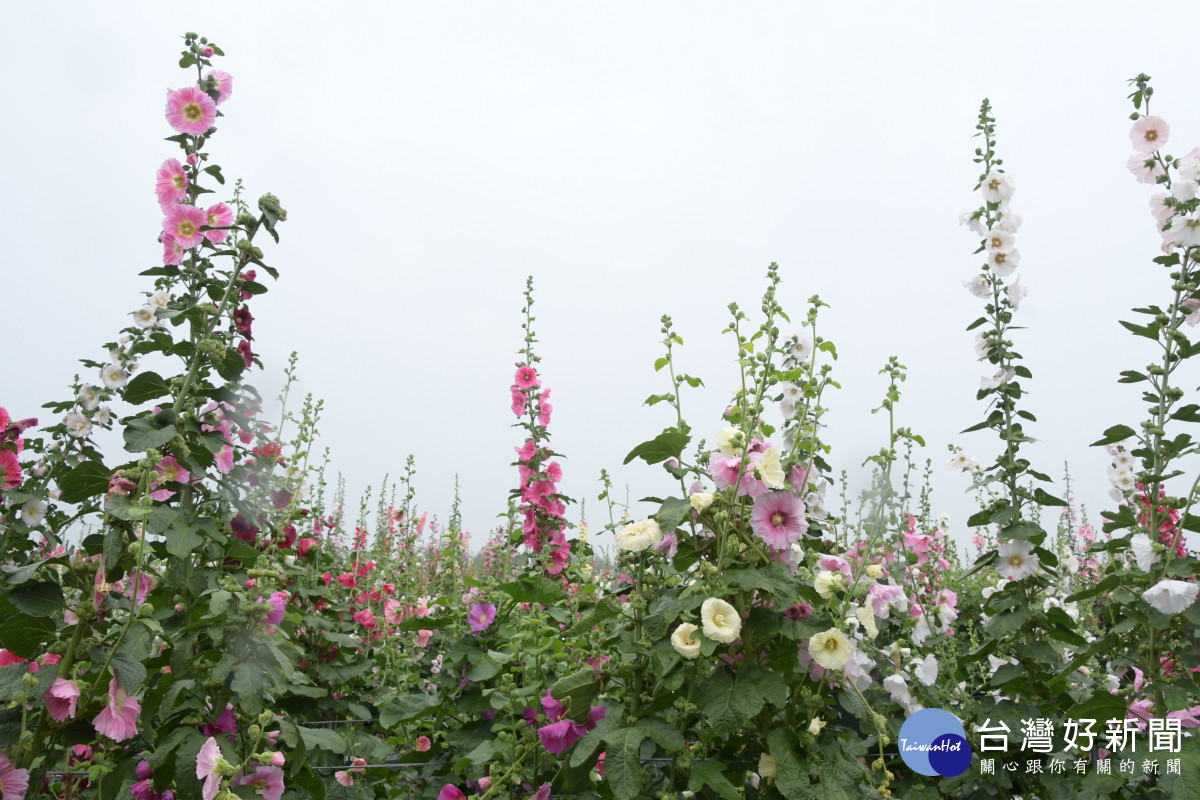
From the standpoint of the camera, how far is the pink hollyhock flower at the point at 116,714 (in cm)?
146

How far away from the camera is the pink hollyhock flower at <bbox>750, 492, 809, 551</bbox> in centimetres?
174

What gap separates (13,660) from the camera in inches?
74.9

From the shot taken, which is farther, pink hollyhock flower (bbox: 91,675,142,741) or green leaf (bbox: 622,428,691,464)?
green leaf (bbox: 622,428,691,464)

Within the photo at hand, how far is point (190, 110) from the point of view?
2.37 metres

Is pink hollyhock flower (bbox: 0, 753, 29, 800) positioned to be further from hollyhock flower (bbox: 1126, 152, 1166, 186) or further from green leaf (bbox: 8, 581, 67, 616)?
hollyhock flower (bbox: 1126, 152, 1166, 186)

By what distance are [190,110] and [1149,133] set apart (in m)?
3.52

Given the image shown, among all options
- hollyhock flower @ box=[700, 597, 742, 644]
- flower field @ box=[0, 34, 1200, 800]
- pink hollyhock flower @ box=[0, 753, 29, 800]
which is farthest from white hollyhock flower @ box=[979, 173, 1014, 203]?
pink hollyhock flower @ box=[0, 753, 29, 800]

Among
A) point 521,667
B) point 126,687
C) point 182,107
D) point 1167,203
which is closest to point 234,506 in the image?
point 126,687

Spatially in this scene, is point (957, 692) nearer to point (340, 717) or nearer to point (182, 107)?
point (340, 717)

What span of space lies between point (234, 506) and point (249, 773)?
2.44ft

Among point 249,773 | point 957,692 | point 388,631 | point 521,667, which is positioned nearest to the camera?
point 249,773

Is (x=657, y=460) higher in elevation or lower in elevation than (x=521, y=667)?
higher

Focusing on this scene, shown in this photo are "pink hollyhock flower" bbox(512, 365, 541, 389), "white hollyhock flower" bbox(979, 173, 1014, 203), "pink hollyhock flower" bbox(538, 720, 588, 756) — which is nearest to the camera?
"pink hollyhock flower" bbox(538, 720, 588, 756)

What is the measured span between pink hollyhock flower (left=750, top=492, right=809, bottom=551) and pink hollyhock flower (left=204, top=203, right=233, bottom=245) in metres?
1.83
